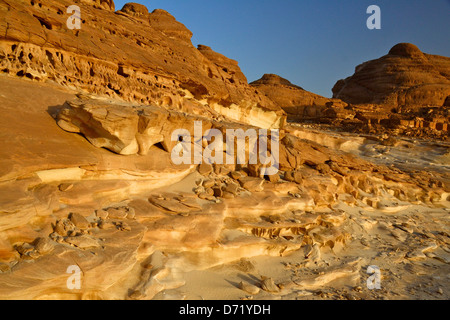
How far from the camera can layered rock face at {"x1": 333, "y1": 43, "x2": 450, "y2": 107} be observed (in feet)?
102

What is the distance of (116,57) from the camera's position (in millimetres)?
8227

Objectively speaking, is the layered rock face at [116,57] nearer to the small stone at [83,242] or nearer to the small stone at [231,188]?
the small stone at [231,188]

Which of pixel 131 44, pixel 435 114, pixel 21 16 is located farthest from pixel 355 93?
pixel 21 16

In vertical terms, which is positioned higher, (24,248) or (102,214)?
(102,214)

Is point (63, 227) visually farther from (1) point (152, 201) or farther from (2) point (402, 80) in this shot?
(2) point (402, 80)

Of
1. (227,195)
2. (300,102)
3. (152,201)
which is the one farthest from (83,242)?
(300,102)

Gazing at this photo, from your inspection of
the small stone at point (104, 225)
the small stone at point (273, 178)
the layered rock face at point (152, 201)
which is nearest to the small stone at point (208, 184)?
the layered rock face at point (152, 201)

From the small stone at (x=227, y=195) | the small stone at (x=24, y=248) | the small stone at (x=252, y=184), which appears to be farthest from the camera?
the small stone at (x=252, y=184)
